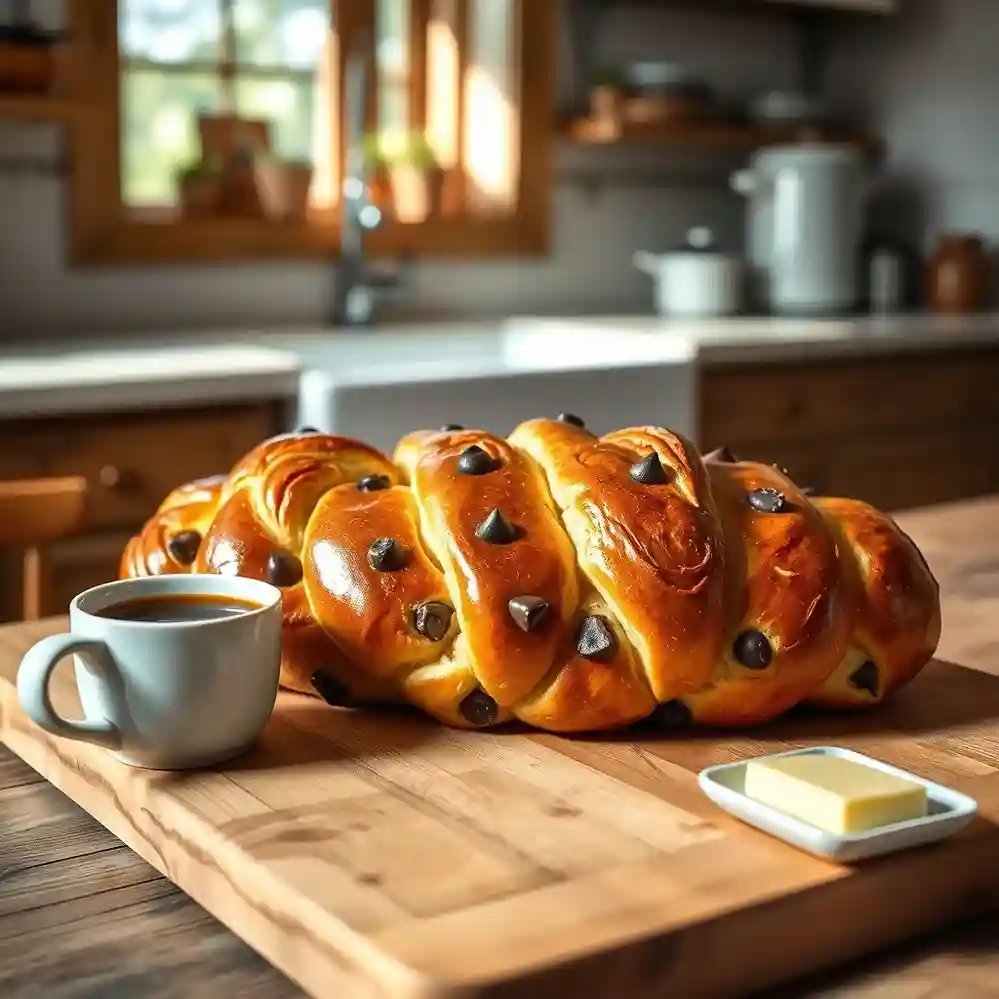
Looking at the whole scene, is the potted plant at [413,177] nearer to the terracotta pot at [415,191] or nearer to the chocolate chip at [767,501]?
the terracotta pot at [415,191]

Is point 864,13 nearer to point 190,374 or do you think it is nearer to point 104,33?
point 104,33

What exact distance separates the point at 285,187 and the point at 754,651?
252 cm

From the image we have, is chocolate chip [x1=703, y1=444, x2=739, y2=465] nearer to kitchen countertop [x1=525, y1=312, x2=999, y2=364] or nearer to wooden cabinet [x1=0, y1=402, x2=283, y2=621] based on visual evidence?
wooden cabinet [x1=0, y1=402, x2=283, y2=621]

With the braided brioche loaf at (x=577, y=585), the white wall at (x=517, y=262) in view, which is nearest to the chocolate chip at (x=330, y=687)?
the braided brioche loaf at (x=577, y=585)

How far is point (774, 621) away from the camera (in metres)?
0.81

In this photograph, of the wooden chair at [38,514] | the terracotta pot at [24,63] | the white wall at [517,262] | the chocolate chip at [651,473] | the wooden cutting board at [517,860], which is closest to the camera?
the wooden cutting board at [517,860]

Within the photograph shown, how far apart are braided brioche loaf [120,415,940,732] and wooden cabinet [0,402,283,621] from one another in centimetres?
134

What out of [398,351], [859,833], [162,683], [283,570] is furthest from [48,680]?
[398,351]

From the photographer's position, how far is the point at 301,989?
0.60m

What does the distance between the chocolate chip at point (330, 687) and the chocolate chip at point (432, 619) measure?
0.23 feet

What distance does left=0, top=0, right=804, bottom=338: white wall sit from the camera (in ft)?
9.28

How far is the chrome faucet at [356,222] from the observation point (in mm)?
3135

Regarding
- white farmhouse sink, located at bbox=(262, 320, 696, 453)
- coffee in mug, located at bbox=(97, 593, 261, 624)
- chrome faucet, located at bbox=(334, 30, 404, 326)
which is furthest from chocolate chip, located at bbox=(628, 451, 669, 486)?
chrome faucet, located at bbox=(334, 30, 404, 326)

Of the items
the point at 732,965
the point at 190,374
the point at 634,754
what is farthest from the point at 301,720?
the point at 190,374
